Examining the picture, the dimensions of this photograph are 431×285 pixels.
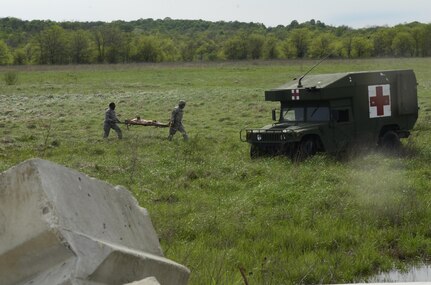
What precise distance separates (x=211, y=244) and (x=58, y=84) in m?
38.8

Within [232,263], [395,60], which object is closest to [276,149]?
[232,263]

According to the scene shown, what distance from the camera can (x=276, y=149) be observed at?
49.8 feet

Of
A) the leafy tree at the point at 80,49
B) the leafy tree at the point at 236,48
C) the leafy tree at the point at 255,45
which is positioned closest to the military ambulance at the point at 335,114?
the leafy tree at the point at 255,45

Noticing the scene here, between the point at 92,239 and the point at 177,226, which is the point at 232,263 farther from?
the point at 92,239

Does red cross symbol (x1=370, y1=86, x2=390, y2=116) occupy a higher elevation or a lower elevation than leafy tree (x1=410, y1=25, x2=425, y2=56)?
lower

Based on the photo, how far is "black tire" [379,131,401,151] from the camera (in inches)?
650

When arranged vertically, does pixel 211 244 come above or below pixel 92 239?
below

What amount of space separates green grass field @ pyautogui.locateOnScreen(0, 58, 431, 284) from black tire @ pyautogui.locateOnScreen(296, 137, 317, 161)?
259 millimetres

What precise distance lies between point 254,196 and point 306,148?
3.85 meters

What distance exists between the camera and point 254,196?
11.5 meters

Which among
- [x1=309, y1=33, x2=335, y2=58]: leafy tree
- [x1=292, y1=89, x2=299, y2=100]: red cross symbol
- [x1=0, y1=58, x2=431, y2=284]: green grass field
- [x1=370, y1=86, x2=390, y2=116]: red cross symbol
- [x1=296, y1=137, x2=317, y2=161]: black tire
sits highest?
[x1=309, y1=33, x2=335, y2=58]: leafy tree

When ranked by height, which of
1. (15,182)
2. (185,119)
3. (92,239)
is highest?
(15,182)

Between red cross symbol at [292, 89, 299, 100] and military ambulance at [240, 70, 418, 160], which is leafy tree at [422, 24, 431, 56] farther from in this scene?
red cross symbol at [292, 89, 299, 100]

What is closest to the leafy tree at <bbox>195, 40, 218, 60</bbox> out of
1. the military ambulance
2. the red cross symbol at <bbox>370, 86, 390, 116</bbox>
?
the military ambulance
